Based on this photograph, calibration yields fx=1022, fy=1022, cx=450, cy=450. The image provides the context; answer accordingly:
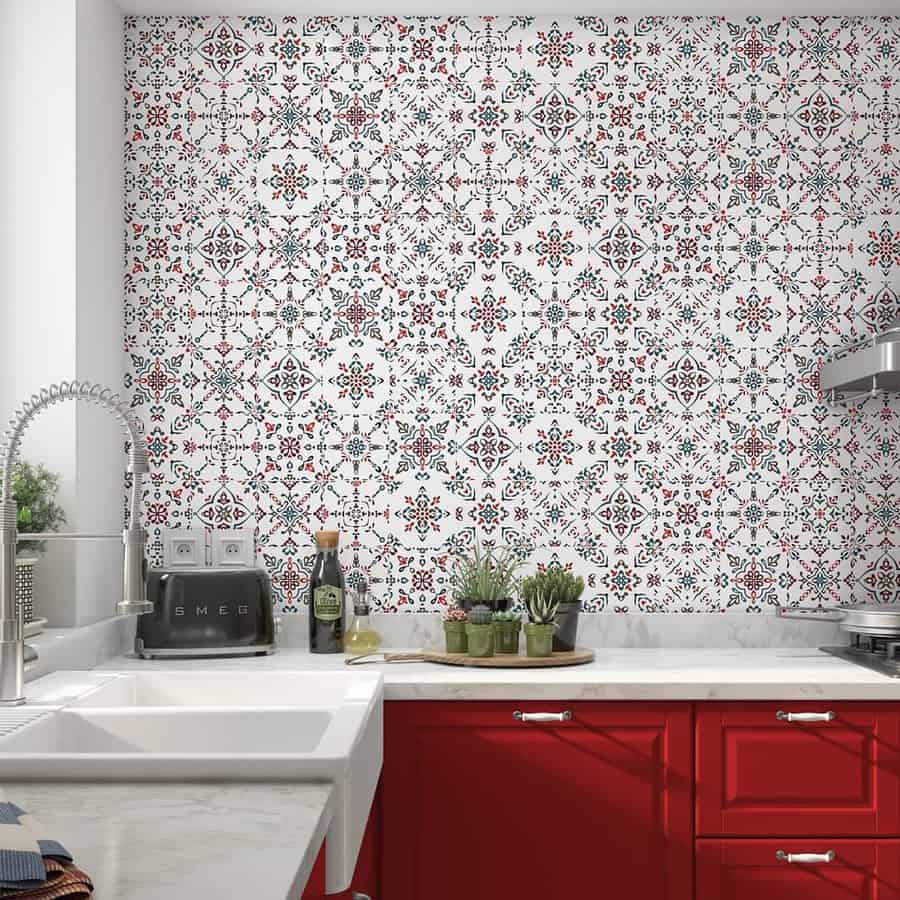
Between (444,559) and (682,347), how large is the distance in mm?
862

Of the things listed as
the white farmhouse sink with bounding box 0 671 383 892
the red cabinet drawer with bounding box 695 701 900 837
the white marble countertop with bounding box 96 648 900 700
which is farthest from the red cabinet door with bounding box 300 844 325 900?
the red cabinet drawer with bounding box 695 701 900 837

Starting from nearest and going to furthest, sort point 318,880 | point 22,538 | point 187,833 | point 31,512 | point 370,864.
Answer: point 187,833 → point 318,880 → point 22,538 → point 370,864 → point 31,512

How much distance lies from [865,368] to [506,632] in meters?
1.04

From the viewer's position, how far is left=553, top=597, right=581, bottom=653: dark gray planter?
2.47 meters

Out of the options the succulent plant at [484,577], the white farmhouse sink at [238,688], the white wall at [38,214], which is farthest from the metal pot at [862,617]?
the white wall at [38,214]

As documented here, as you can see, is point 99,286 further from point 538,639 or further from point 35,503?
point 538,639

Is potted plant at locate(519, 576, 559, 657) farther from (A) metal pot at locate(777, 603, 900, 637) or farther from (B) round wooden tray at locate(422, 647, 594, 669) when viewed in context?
(A) metal pot at locate(777, 603, 900, 637)

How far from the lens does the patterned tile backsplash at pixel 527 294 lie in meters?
2.75

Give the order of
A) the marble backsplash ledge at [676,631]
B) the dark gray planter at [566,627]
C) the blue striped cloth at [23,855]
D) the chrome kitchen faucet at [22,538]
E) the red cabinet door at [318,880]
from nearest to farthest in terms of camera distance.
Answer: the blue striped cloth at [23,855] → the red cabinet door at [318,880] → the chrome kitchen faucet at [22,538] → the dark gray planter at [566,627] → the marble backsplash ledge at [676,631]

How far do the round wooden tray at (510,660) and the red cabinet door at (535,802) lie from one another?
15cm

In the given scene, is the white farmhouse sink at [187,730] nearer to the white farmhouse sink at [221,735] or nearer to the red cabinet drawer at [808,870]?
the white farmhouse sink at [221,735]

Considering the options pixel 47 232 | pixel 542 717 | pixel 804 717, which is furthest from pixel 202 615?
pixel 804 717

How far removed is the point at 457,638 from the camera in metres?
2.48

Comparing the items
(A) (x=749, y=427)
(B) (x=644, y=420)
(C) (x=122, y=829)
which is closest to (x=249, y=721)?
(C) (x=122, y=829)
